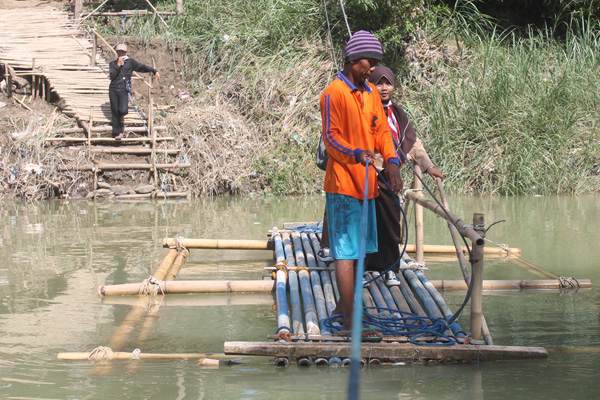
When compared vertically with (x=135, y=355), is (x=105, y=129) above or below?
above

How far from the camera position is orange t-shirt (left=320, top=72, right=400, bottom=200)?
3641 mm

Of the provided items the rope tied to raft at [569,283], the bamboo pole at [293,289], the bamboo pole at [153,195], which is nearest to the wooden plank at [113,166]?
the bamboo pole at [153,195]

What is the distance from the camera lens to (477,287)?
3.72m

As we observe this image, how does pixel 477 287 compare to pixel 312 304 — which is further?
pixel 312 304

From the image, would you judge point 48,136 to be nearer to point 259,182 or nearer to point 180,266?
point 259,182

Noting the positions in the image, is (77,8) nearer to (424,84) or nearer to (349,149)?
(424,84)

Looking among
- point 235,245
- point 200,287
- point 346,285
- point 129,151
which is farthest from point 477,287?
point 129,151

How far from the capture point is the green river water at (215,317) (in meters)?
3.26

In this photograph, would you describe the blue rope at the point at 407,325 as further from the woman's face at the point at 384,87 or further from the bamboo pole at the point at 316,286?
the woman's face at the point at 384,87

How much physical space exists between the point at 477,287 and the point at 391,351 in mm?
582

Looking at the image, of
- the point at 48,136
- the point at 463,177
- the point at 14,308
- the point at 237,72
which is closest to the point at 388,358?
the point at 14,308

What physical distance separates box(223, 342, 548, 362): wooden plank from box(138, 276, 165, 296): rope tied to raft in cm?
159

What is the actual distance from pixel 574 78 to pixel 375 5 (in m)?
3.53

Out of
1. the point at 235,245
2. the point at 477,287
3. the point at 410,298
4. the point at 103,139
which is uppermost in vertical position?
the point at 103,139
